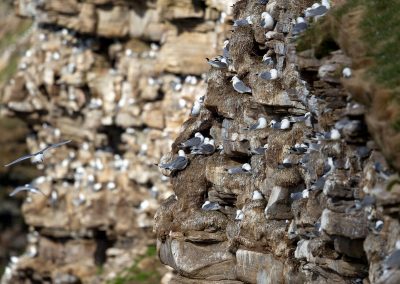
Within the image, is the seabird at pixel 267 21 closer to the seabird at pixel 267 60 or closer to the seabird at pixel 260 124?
the seabird at pixel 267 60

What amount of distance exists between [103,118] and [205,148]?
2348cm

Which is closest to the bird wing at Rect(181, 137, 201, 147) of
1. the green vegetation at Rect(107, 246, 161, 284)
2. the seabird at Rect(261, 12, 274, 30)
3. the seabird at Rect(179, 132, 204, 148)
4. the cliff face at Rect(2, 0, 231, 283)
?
the seabird at Rect(179, 132, 204, 148)

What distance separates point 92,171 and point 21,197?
811cm

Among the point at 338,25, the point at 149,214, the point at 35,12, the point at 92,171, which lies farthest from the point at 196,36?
the point at 338,25

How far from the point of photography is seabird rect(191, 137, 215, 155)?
2438cm

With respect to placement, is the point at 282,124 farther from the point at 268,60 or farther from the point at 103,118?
the point at 103,118

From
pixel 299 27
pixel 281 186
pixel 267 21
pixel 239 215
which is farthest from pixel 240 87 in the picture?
pixel 299 27

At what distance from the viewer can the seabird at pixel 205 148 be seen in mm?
24375

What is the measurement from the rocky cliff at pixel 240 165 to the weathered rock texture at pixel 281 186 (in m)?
0.02

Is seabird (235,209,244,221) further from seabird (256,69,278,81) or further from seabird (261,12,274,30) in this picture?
seabird (261,12,274,30)

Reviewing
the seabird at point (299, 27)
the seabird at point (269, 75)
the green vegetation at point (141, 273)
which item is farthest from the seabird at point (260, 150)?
the green vegetation at point (141, 273)

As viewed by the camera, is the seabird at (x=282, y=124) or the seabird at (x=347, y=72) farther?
the seabird at (x=282, y=124)

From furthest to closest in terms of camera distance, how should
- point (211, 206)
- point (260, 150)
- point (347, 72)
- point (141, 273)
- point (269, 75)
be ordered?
point (141, 273)
point (211, 206)
point (269, 75)
point (260, 150)
point (347, 72)

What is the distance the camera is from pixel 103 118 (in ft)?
156
